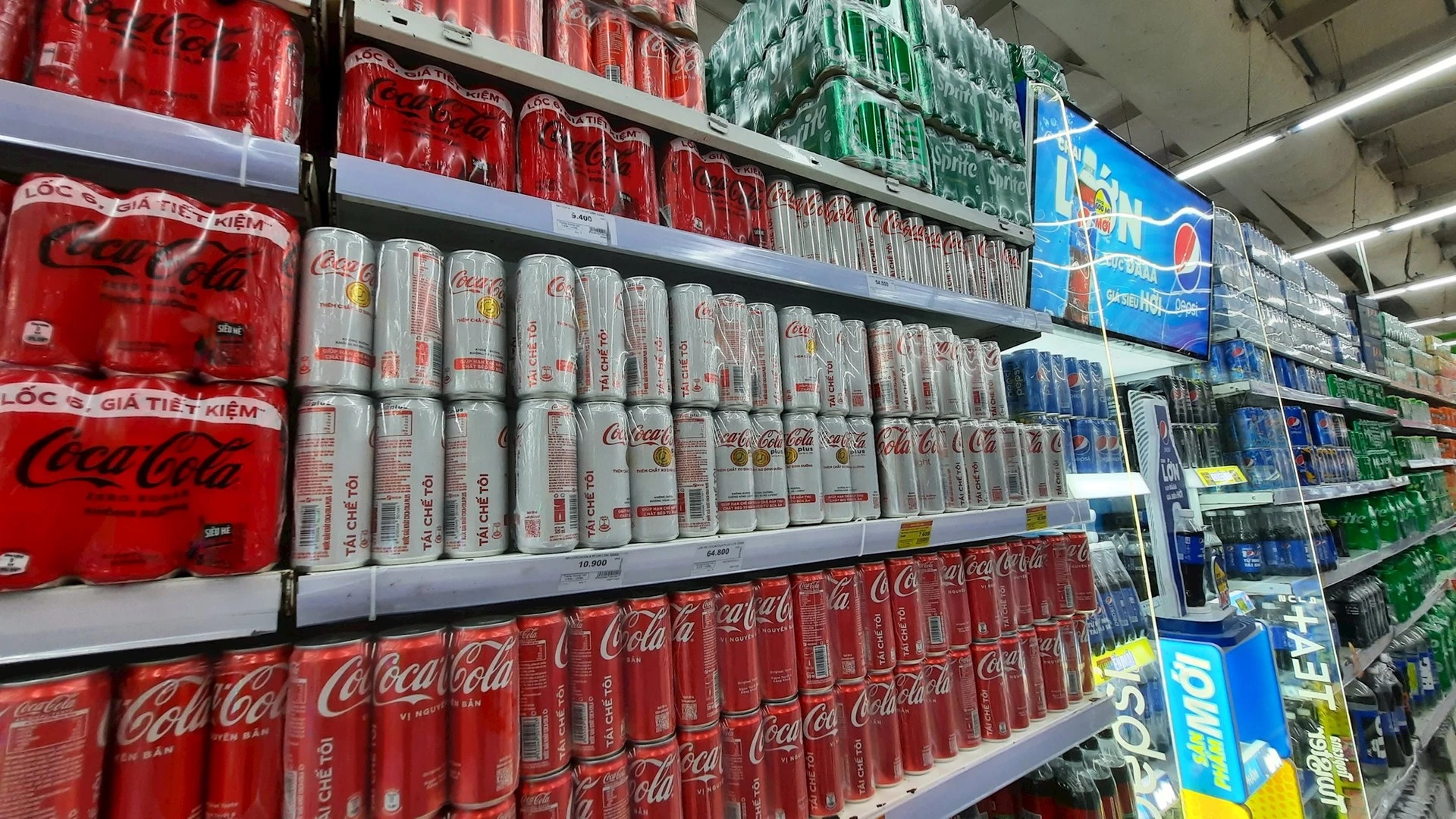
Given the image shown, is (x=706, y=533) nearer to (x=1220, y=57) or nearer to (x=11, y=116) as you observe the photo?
(x=11, y=116)

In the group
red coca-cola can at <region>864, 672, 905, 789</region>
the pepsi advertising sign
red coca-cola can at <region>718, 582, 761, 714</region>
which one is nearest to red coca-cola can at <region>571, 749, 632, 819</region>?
red coca-cola can at <region>718, 582, 761, 714</region>

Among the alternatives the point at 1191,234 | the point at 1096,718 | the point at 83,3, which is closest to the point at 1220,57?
the point at 1191,234

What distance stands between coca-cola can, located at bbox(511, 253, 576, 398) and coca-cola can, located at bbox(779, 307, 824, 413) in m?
0.47

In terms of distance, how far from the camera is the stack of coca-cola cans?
4.56 ft

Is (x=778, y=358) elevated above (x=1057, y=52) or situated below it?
below

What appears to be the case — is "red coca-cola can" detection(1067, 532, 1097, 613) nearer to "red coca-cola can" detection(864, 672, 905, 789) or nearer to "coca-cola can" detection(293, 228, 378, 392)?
"red coca-cola can" detection(864, 672, 905, 789)

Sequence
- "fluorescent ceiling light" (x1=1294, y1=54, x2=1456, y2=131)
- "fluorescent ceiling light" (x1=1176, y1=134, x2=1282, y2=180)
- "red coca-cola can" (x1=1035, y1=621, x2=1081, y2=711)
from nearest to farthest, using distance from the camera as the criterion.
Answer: "red coca-cola can" (x1=1035, y1=621, x2=1081, y2=711)
"fluorescent ceiling light" (x1=1294, y1=54, x2=1456, y2=131)
"fluorescent ceiling light" (x1=1176, y1=134, x2=1282, y2=180)

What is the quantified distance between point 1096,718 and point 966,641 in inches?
21.9

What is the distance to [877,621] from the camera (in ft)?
4.16

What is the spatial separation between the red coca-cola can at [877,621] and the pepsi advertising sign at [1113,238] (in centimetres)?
120

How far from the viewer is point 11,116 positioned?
2.10 feet

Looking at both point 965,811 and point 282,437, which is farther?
point 965,811

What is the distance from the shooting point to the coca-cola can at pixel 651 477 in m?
0.98

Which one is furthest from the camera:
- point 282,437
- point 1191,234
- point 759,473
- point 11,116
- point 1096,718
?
point 1191,234
